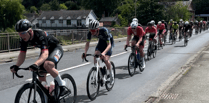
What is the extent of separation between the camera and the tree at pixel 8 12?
55.2 m

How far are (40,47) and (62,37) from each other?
16.8 metres

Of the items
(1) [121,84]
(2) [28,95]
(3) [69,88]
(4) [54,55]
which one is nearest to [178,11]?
(1) [121,84]

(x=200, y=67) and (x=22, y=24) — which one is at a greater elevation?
(x=22, y=24)

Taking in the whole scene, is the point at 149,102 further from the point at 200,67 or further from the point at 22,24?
the point at 200,67

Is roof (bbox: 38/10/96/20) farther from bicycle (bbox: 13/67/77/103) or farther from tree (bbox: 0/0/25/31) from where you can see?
bicycle (bbox: 13/67/77/103)

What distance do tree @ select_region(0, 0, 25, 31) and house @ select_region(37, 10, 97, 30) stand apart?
41.8m

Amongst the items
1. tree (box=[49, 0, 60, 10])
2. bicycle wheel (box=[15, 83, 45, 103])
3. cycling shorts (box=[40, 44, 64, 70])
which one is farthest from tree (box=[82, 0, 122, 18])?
bicycle wheel (box=[15, 83, 45, 103])

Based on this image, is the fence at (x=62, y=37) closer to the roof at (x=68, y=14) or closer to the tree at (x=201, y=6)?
the roof at (x=68, y=14)

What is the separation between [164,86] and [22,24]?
4.51 m

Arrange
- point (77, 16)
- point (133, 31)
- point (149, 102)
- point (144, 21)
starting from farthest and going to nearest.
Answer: point (77, 16)
point (144, 21)
point (133, 31)
point (149, 102)

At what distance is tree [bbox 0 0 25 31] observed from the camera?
5516cm

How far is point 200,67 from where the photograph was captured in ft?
31.7

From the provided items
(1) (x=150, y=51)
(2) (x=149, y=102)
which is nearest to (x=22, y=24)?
(2) (x=149, y=102)

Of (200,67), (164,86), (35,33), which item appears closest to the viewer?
(35,33)
